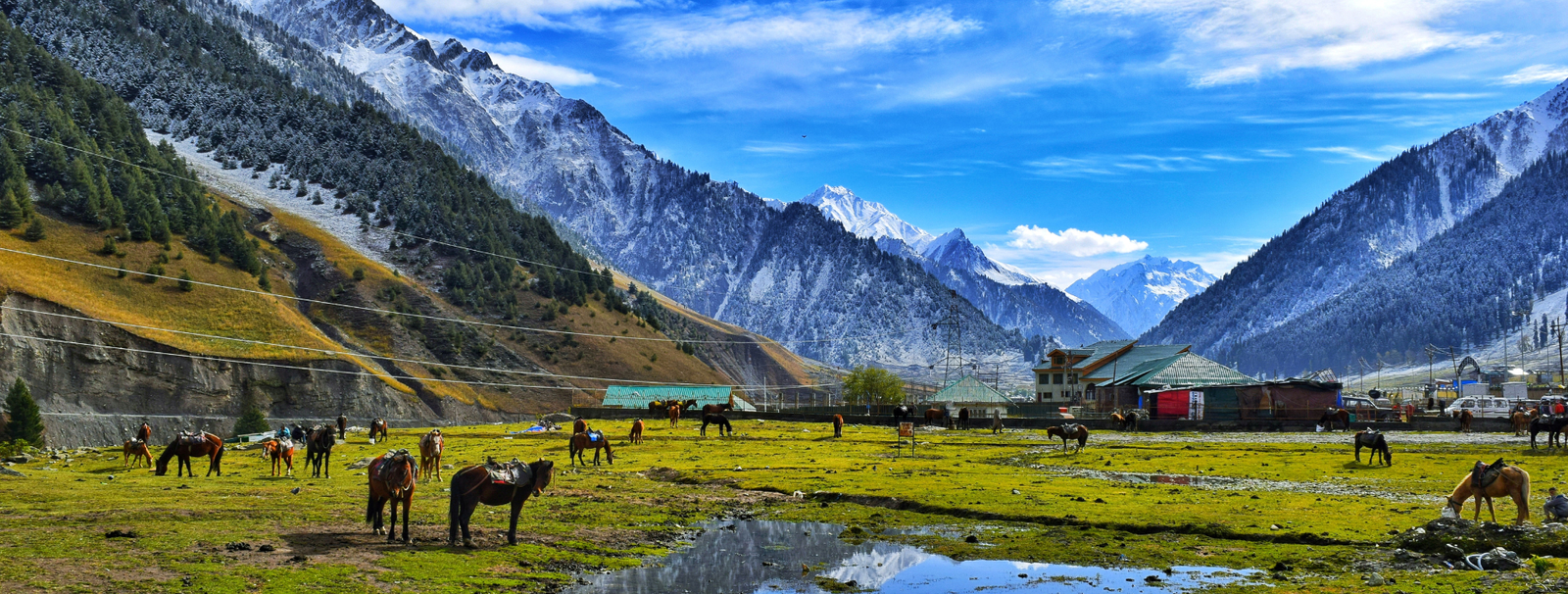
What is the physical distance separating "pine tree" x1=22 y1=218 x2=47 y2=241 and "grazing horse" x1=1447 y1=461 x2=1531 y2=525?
15044 cm

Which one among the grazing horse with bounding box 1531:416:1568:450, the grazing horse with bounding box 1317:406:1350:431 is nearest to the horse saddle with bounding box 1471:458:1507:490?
the grazing horse with bounding box 1531:416:1568:450

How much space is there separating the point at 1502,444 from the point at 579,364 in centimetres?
14545

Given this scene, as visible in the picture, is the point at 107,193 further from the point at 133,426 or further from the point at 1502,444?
the point at 1502,444

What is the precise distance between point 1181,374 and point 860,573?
111 m

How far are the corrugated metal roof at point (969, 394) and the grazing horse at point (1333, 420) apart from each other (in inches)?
2199

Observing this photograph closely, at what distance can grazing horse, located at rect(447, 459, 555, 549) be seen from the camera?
974 inches

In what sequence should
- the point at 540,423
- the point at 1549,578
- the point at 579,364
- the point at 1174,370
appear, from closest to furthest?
the point at 1549,578 < the point at 540,423 < the point at 1174,370 < the point at 579,364

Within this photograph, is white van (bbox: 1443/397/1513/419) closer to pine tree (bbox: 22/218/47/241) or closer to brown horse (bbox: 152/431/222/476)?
brown horse (bbox: 152/431/222/476)

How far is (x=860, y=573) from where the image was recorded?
24984 mm

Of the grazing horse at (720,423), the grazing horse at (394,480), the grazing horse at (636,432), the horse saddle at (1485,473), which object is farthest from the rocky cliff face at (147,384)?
the horse saddle at (1485,473)

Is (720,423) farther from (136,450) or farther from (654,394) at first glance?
(654,394)

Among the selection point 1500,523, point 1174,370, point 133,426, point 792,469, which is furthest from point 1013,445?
point 133,426

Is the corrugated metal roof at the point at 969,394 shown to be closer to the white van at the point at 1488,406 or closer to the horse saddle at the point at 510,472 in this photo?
the white van at the point at 1488,406

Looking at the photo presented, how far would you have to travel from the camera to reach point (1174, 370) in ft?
415
